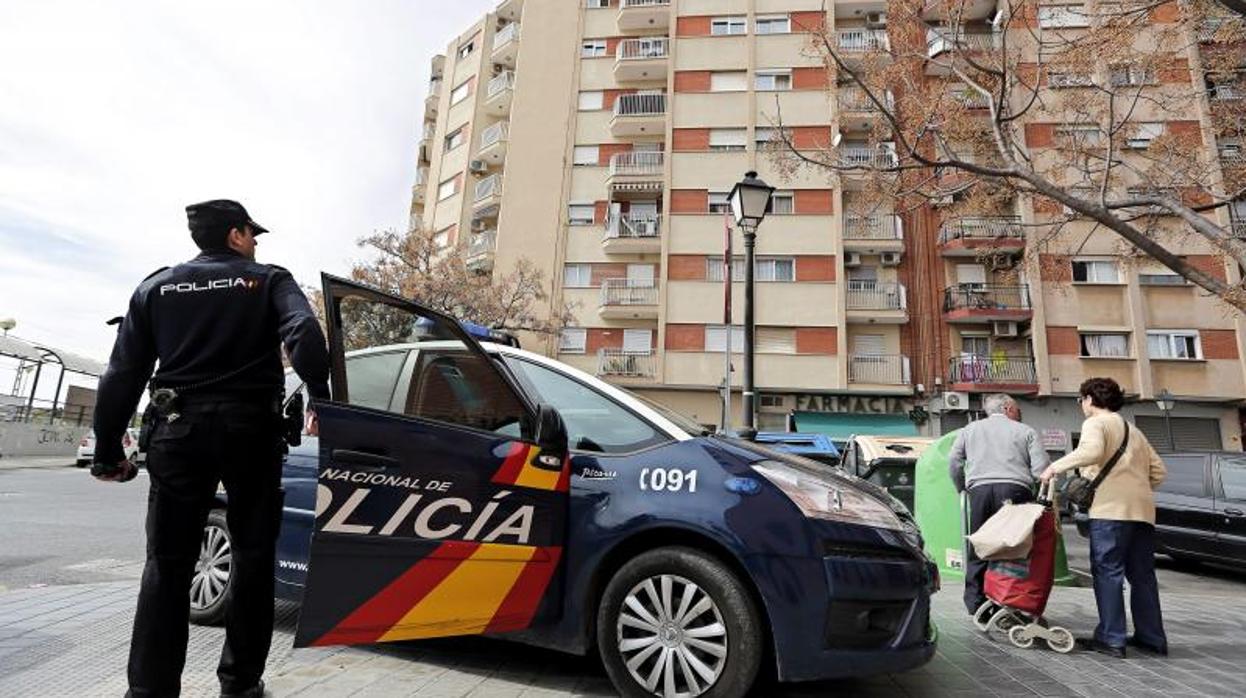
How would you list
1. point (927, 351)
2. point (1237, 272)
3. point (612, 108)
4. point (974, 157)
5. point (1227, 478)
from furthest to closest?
point (612, 108) → point (927, 351) → point (1237, 272) → point (974, 157) → point (1227, 478)

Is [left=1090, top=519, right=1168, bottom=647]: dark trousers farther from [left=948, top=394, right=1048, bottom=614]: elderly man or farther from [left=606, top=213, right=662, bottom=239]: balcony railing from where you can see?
[left=606, top=213, right=662, bottom=239]: balcony railing

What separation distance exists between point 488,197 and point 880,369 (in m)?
19.4

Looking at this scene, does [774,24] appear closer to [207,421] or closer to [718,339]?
[718,339]

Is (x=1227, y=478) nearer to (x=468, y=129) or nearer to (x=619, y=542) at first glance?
(x=619, y=542)

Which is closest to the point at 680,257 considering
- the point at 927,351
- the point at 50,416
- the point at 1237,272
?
the point at 927,351

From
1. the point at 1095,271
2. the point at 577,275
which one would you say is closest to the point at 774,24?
the point at 577,275

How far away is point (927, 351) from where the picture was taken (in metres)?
25.3

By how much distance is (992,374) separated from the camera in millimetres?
24312

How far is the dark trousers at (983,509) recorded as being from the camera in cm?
487

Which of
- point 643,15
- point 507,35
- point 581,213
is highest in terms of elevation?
point 507,35

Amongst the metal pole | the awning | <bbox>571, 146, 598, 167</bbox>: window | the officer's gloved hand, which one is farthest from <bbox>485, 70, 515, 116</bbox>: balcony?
the officer's gloved hand

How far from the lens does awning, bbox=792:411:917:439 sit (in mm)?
24547

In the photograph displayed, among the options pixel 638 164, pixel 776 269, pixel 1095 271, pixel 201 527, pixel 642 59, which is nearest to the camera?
pixel 201 527

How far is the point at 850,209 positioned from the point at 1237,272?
44.3 feet
